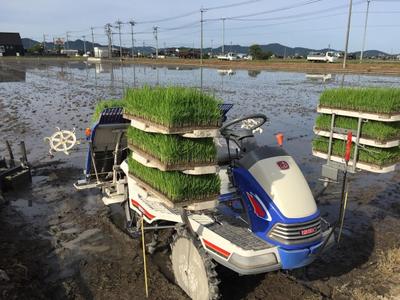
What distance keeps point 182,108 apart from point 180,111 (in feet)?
0.11

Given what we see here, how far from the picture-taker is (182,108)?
3209mm

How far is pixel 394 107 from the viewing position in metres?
4.50

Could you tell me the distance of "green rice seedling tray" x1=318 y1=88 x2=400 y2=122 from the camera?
14.8 ft

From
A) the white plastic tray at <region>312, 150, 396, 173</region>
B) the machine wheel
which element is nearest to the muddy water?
the machine wheel

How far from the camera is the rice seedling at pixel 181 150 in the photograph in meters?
3.29

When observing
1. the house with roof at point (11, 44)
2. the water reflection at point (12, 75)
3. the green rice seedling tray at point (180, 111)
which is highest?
the house with roof at point (11, 44)

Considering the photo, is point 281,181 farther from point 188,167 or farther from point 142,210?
point 142,210

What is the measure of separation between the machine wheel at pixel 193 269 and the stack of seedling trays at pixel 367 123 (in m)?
2.49

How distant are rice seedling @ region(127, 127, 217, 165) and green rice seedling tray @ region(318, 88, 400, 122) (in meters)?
2.35

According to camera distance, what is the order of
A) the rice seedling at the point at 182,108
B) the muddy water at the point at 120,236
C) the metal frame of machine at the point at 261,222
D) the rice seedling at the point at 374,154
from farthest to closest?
the rice seedling at the point at 374,154 < the muddy water at the point at 120,236 < the metal frame of machine at the point at 261,222 < the rice seedling at the point at 182,108

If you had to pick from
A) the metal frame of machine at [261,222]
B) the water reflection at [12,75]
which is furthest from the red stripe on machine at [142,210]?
the water reflection at [12,75]

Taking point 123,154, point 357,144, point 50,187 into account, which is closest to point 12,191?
point 50,187

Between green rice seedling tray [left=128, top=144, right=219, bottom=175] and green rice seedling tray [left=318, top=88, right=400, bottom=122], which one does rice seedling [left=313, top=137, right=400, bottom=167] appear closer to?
green rice seedling tray [left=318, top=88, right=400, bottom=122]

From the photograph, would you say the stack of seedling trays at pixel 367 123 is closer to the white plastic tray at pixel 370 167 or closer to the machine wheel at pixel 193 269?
the white plastic tray at pixel 370 167
